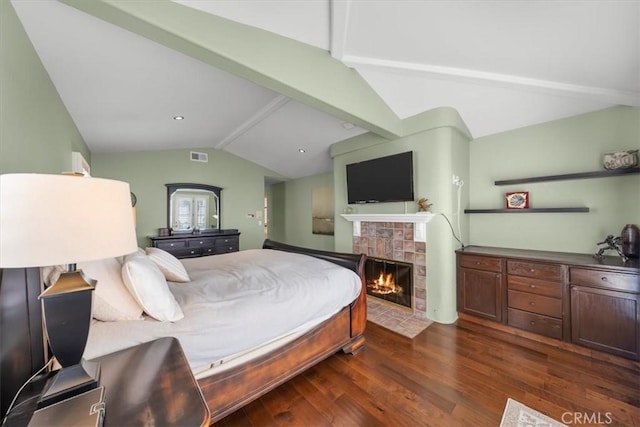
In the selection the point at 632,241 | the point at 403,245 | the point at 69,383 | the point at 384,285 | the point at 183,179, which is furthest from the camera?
the point at 183,179

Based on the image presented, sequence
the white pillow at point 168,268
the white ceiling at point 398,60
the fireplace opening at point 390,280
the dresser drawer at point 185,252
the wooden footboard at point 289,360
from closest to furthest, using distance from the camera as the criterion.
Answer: the wooden footboard at point 289,360 < the white ceiling at point 398,60 < the white pillow at point 168,268 < the fireplace opening at point 390,280 < the dresser drawer at point 185,252

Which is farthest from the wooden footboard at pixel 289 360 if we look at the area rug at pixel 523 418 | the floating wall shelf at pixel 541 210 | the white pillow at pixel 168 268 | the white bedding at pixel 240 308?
the floating wall shelf at pixel 541 210

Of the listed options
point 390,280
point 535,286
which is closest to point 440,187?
point 535,286

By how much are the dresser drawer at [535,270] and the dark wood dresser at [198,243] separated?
4.55m

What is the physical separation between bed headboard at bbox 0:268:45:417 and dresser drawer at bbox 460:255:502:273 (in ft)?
11.6

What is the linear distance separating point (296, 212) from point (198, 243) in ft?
8.92

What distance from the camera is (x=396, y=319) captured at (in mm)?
3064

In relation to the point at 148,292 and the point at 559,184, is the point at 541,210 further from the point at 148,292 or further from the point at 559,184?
the point at 148,292

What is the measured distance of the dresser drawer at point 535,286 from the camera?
2.38 meters

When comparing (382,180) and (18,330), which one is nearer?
(18,330)

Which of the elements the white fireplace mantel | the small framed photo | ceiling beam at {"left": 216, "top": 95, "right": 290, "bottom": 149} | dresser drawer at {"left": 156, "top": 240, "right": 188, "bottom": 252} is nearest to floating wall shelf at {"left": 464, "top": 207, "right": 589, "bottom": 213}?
the small framed photo

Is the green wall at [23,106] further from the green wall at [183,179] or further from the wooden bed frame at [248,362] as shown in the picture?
the green wall at [183,179]

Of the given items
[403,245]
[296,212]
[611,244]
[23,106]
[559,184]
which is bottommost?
[403,245]

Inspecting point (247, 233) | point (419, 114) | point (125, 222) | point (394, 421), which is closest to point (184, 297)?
point (125, 222)
